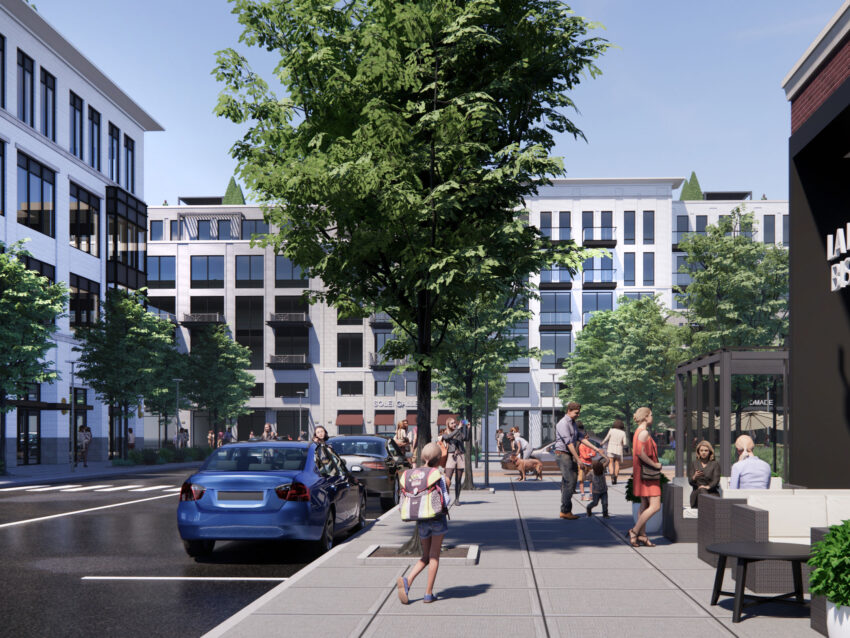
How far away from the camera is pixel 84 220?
52.8 meters

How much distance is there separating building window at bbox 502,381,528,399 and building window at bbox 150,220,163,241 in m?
36.9

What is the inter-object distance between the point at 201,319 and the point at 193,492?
245ft

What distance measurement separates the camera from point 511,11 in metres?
13.0

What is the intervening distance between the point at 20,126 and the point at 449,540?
38986 mm

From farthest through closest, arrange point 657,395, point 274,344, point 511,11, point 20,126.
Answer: point 274,344 → point 657,395 → point 20,126 → point 511,11

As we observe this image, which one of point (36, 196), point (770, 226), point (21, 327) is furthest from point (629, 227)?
point (21, 327)

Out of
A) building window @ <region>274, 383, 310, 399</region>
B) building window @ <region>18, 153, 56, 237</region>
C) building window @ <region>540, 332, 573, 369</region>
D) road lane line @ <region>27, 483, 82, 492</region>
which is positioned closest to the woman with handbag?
road lane line @ <region>27, 483, 82, 492</region>

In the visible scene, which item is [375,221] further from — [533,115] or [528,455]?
[528,455]

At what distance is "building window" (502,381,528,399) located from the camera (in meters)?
80.8

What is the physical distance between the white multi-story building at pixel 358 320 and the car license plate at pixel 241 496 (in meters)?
67.1

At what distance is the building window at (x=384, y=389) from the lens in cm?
8369

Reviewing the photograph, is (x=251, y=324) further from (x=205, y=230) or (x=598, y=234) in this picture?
(x=598, y=234)

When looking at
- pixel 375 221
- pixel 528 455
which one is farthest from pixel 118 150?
pixel 375 221

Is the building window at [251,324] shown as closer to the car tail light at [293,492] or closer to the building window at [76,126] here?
the building window at [76,126]
